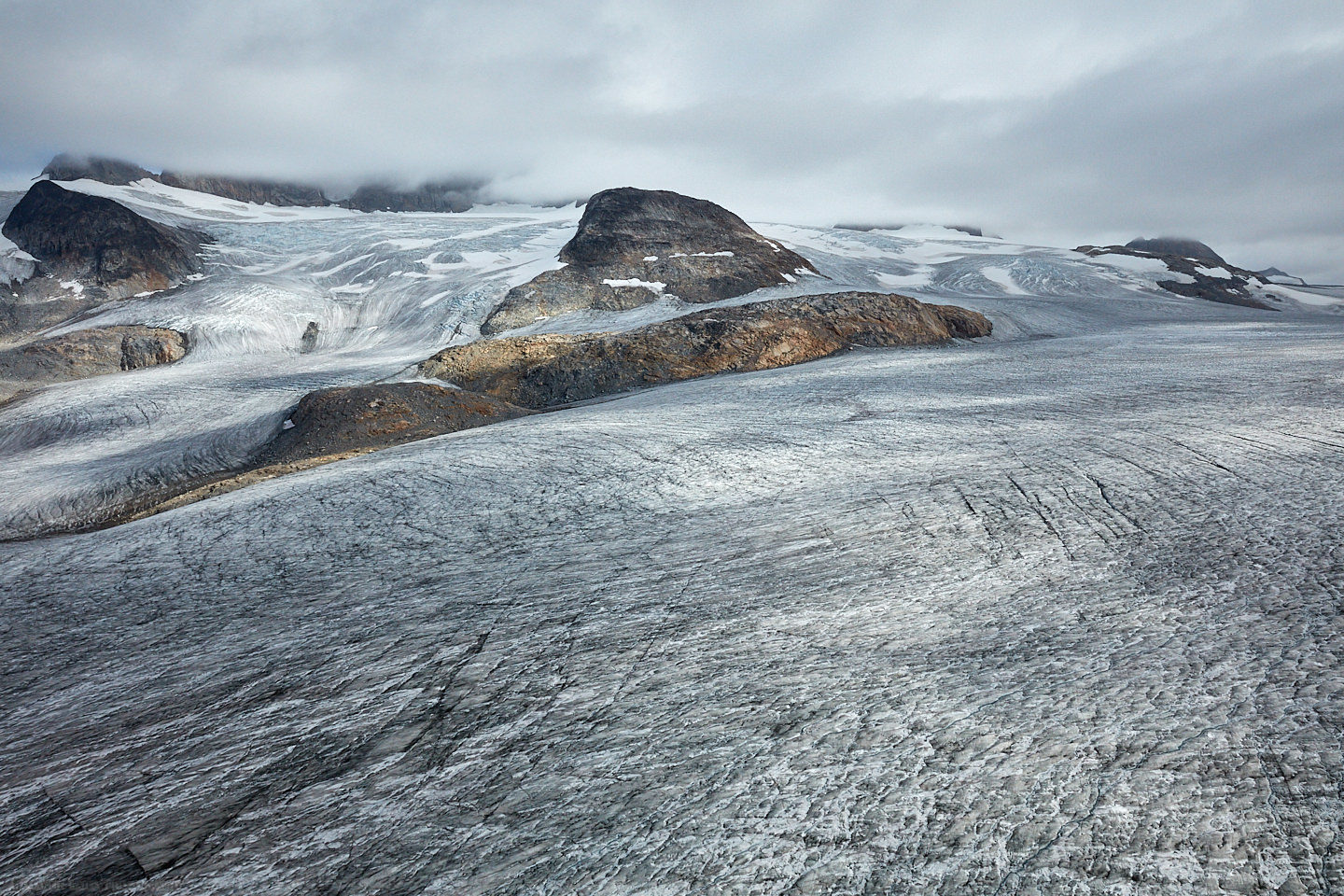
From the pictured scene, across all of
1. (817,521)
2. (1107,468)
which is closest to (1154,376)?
(1107,468)

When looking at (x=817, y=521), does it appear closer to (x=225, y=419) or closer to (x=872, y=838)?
(x=872, y=838)

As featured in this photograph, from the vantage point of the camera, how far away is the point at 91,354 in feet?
67.9

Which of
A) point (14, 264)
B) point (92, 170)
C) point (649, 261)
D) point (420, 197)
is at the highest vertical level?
point (420, 197)

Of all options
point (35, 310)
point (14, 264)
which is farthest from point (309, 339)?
point (14, 264)

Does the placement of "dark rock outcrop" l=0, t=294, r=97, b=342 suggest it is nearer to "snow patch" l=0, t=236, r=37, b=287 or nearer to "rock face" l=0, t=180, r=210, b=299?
"snow patch" l=0, t=236, r=37, b=287

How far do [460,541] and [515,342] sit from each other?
39.9 feet

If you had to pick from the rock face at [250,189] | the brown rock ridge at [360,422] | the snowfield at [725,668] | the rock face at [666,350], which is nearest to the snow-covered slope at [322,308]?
the brown rock ridge at [360,422]

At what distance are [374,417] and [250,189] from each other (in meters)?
62.7

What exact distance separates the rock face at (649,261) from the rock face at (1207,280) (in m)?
15.8

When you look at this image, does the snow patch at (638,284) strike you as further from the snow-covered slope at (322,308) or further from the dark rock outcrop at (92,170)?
the dark rock outcrop at (92,170)

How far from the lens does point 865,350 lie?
15.5 m

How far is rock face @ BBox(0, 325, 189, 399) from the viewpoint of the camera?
19.8 meters

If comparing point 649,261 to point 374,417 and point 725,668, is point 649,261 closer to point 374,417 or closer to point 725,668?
point 374,417

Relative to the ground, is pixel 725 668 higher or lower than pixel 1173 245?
lower
